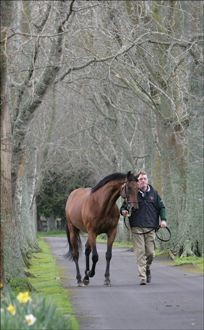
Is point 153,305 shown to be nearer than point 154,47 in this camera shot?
Yes

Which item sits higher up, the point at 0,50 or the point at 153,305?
the point at 0,50

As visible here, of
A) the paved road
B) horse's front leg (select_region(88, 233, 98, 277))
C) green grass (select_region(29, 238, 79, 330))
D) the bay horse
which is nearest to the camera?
the paved road

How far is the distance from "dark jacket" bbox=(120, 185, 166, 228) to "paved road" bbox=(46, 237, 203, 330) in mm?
1220

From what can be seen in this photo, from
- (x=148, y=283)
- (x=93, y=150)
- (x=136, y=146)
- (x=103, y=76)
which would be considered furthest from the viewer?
(x=93, y=150)

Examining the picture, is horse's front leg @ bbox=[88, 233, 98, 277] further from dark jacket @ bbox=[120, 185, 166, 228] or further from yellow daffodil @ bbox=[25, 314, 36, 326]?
yellow daffodil @ bbox=[25, 314, 36, 326]

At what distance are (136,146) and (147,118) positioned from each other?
1229 centimetres

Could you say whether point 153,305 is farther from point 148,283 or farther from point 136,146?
point 136,146

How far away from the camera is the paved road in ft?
36.4

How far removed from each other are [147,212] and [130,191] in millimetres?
1065

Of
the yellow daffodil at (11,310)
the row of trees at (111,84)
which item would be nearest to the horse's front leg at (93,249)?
the row of trees at (111,84)

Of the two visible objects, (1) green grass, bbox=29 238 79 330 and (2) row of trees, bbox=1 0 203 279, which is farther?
(2) row of trees, bbox=1 0 203 279

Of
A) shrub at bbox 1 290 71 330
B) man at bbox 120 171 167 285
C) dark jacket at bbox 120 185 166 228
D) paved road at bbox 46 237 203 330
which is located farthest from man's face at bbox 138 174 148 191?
shrub at bbox 1 290 71 330

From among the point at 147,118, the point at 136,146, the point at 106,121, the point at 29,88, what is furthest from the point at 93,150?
the point at 29,88

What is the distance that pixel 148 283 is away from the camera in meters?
17.4
